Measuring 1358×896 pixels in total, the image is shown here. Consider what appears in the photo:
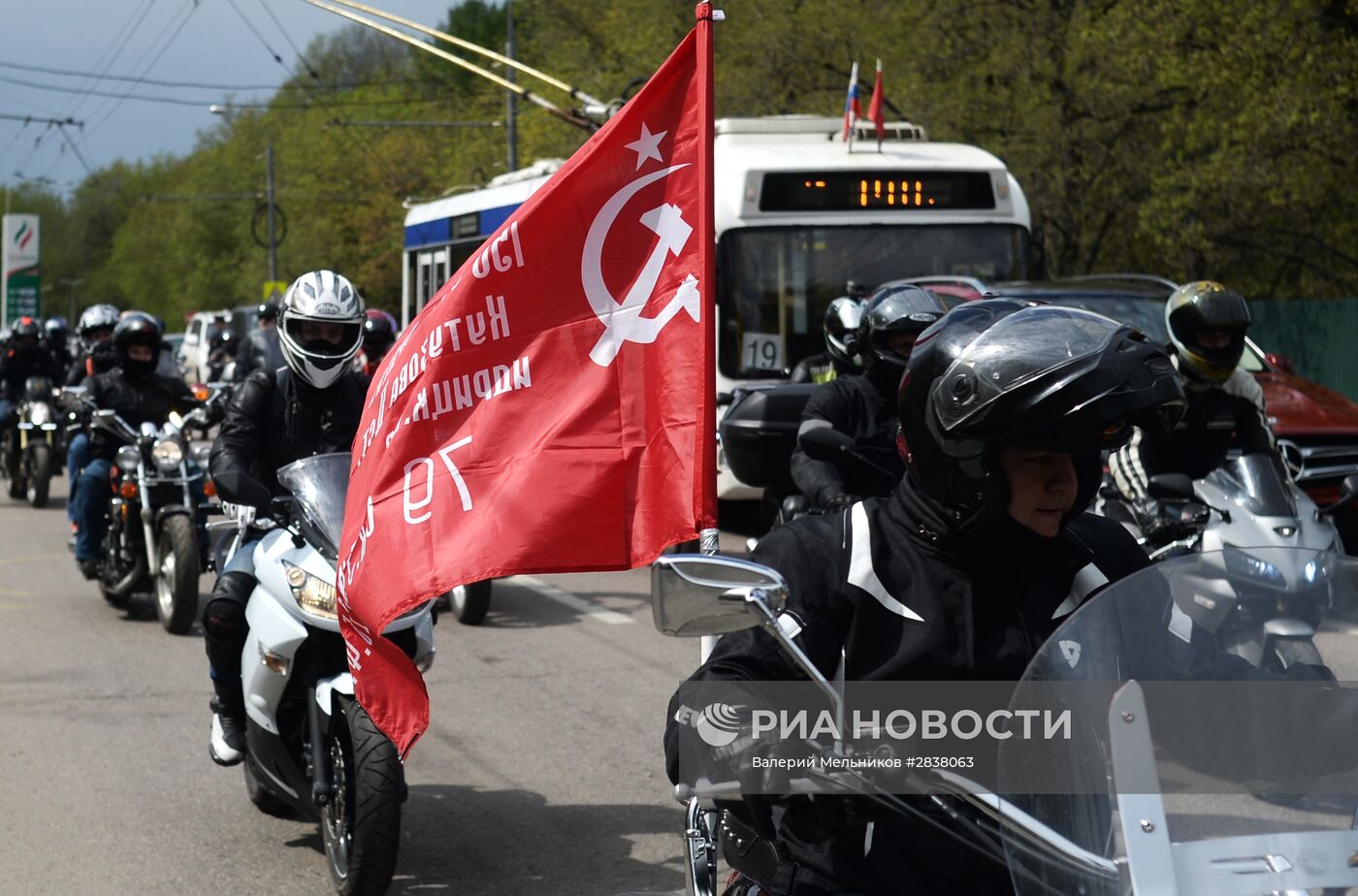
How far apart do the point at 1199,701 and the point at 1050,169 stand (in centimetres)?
2111

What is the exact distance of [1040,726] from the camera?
2172mm

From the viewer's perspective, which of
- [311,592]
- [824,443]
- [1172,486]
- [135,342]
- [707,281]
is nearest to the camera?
[707,281]

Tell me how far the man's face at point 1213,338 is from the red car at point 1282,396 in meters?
2.99

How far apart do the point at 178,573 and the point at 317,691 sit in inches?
188

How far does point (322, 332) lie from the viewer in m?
5.93

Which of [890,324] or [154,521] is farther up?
[890,324]

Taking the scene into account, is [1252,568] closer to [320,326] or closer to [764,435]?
[320,326]

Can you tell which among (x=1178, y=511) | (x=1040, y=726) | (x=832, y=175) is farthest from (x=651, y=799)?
(x=832, y=175)

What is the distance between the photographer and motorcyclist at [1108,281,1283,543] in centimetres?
698

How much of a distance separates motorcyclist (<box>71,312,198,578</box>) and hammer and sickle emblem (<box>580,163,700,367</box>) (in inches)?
307

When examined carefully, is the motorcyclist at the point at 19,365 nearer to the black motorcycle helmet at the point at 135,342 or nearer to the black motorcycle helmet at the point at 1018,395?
the black motorcycle helmet at the point at 135,342

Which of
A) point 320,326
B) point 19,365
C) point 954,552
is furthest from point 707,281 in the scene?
point 19,365

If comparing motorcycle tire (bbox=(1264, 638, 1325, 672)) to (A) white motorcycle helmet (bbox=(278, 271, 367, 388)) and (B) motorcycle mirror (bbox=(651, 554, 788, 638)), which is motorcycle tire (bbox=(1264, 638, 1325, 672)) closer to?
(B) motorcycle mirror (bbox=(651, 554, 788, 638))

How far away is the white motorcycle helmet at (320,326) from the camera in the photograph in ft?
19.2
